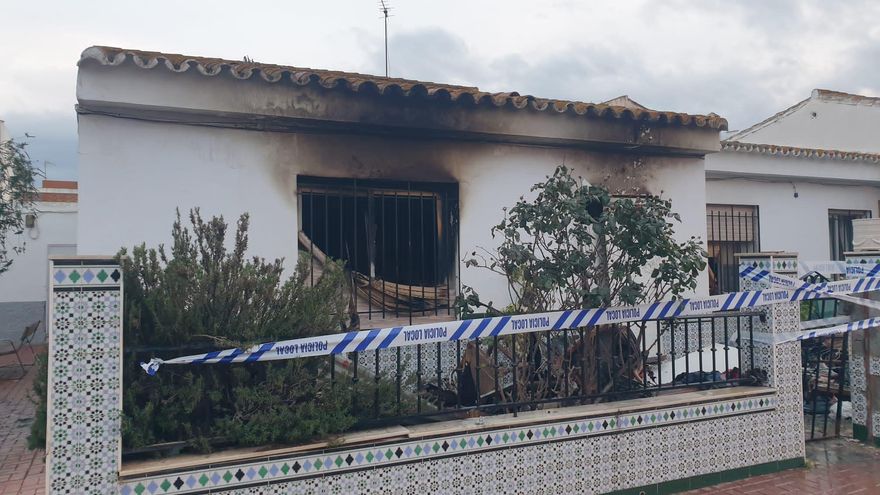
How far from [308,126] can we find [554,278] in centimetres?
273

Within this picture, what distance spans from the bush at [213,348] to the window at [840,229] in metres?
10.2

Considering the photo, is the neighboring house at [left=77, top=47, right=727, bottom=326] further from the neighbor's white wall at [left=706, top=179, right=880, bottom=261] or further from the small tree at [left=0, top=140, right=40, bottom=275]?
the small tree at [left=0, top=140, right=40, bottom=275]

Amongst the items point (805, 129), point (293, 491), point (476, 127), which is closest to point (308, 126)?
point (476, 127)

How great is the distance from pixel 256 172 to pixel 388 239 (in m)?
1.48

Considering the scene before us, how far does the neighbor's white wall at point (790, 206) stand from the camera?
393 inches

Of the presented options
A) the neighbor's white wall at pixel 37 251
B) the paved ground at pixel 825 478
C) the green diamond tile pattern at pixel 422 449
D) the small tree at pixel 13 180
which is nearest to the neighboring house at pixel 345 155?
the green diamond tile pattern at pixel 422 449

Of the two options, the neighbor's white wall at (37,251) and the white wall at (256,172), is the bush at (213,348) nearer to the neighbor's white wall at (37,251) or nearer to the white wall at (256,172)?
the white wall at (256,172)

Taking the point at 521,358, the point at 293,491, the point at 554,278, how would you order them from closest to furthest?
the point at 293,491
the point at 554,278
the point at 521,358

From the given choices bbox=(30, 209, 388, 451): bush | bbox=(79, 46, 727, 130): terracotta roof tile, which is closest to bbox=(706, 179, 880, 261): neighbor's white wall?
bbox=(79, 46, 727, 130): terracotta roof tile

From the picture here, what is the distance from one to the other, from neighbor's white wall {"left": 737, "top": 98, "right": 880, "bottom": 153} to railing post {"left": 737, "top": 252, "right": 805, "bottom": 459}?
30.9 feet

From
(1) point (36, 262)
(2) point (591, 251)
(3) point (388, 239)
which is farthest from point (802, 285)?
(1) point (36, 262)

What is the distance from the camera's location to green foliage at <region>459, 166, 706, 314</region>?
4.77 metres

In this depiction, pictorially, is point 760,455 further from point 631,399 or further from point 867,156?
point 867,156

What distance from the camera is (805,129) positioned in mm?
14234
